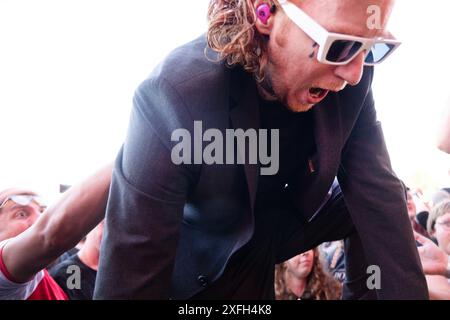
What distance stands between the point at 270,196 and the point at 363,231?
228mm

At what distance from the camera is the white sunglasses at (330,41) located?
903 mm

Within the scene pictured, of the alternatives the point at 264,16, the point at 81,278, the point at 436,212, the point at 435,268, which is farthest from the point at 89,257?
the point at 436,212

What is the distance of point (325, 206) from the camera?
1.24 metres

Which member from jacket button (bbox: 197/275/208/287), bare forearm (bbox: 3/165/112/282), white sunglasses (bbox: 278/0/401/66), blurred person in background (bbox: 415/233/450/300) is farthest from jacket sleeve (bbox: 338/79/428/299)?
blurred person in background (bbox: 415/233/450/300)

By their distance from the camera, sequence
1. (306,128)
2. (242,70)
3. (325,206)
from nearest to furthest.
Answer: (242,70), (306,128), (325,206)

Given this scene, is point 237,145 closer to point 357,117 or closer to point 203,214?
point 203,214

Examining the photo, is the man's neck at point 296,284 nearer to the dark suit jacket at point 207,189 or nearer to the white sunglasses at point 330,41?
the dark suit jacket at point 207,189

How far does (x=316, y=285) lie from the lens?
78.2 inches

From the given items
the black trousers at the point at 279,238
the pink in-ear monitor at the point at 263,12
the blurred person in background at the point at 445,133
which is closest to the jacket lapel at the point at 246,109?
the pink in-ear monitor at the point at 263,12

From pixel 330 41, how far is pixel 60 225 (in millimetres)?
681

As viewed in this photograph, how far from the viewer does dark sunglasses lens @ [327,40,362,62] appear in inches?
36.3

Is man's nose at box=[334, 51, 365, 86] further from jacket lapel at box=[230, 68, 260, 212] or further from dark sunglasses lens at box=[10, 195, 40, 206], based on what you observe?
dark sunglasses lens at box=[10, 195, 40, 206]
